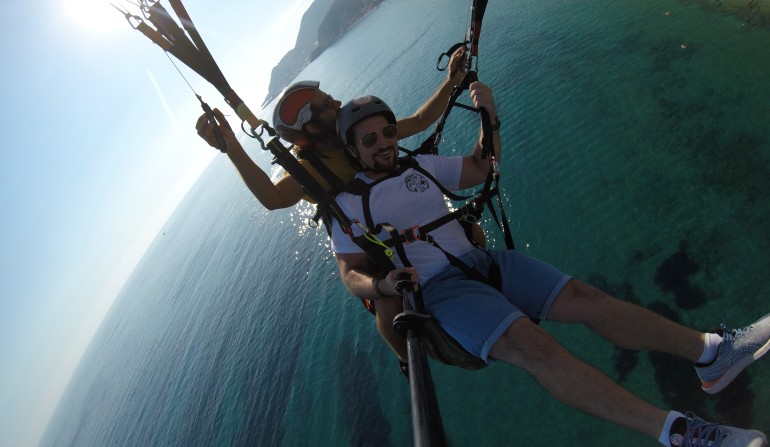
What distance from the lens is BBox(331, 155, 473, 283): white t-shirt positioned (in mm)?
4121

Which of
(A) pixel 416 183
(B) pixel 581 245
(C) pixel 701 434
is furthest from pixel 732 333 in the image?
(B) pixel 581 245

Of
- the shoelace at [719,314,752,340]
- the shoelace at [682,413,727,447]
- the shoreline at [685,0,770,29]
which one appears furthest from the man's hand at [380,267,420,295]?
the shoreline at [685,0,770,29]

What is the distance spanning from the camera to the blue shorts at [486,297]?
3.26 meters

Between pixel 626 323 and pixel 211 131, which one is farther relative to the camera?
pixel 211 131

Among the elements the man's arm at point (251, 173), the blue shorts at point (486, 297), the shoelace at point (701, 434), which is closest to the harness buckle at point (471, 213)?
the blue shorts at point (486, 297)

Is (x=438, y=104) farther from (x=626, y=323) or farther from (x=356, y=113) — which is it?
(x=626, y=323)

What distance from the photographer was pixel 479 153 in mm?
4684

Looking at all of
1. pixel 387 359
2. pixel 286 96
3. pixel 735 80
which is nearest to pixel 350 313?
pixel 387 359

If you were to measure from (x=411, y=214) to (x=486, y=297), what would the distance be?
4.21ft

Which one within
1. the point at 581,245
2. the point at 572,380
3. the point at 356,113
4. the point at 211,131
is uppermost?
the point at 211,131

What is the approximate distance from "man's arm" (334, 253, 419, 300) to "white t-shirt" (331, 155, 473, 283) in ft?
0.40

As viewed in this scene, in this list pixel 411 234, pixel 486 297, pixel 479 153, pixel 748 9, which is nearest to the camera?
pixel 486 297

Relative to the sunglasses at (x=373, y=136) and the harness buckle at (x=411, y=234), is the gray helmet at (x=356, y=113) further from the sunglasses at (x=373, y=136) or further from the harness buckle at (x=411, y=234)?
the harness buckle at (x=411, y=234)

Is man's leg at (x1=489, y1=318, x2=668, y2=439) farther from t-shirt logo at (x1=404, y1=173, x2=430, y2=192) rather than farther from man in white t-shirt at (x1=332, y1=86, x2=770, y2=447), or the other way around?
t-shirt logo at (x1=404, y1=173, x2=430, y2=192)
